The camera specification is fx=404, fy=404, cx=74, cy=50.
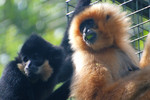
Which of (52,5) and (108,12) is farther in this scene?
(52,5)

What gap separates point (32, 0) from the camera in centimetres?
1258

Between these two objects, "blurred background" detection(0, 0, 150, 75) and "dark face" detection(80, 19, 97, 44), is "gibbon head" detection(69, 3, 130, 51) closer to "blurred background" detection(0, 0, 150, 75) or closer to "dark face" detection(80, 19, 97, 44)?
"dark face" detection(80, 19, 97, 44)

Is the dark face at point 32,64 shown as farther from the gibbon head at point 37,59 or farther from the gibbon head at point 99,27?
the gibbon head at point 99,27

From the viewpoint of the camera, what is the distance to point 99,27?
751cm

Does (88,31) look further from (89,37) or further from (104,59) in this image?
(104,59)

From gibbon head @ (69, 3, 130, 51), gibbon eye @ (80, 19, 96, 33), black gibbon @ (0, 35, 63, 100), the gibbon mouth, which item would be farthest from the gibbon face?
the gibbon mouth

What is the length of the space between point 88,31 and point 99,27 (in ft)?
0.81

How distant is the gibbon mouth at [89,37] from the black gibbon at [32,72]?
1680mm

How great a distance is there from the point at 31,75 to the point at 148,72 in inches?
114

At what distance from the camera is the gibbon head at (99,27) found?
7355 mm

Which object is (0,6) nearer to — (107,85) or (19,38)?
(19,38)

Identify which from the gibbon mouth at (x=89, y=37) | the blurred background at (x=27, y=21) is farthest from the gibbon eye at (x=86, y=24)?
the blurred background at (x=27, y=21)

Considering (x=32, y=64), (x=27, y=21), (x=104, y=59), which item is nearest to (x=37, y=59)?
(x=32, y=64)

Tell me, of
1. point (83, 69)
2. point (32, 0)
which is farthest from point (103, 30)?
point (32, 0)
